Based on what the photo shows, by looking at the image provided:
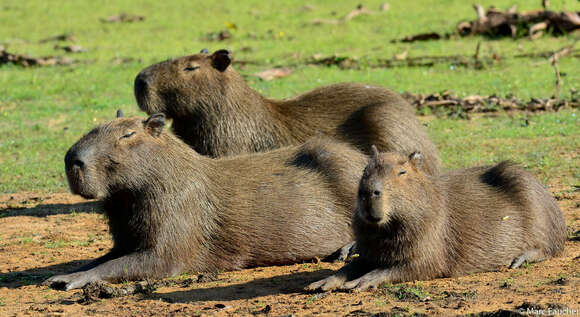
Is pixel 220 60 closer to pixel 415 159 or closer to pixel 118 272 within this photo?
pixel 118 272

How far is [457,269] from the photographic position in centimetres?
469

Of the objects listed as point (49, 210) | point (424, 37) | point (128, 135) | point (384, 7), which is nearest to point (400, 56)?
point (424, 37)

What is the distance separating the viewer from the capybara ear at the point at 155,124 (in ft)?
16.3

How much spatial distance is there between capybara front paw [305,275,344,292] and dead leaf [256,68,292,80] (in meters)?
7.02

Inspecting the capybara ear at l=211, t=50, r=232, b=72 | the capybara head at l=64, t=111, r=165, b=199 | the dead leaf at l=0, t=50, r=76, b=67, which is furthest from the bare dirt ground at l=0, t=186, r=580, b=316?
the dead leaf at l=0, t=50, r=76, b=67

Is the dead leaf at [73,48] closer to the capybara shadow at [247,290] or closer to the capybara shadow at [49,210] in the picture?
the capybara shadow at [49,210]

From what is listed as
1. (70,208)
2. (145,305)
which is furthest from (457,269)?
(70,208)

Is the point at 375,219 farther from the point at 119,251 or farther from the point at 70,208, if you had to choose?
the point at 70,208

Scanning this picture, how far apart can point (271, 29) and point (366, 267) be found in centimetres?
1058

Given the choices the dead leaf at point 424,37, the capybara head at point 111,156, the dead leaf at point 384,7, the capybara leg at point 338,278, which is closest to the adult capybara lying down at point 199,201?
the capybara head at point 111,156

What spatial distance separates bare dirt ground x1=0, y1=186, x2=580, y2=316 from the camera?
4078 mm

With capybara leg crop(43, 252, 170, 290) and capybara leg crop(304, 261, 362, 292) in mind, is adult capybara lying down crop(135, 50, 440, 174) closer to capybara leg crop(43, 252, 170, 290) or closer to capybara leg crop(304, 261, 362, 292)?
capybara leg crop(43, 252, 170, 290)

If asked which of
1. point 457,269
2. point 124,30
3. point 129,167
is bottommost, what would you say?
point 457,269

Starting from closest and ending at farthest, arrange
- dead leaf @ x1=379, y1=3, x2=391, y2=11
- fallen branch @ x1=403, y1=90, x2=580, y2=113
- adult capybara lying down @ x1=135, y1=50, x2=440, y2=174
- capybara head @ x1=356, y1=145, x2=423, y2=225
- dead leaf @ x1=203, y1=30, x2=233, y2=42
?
capybara head @ x1=356, y1=145, x2=423, y2=225 → adult capybara lying down @ x1=135, y1=50, x2=440, y2=174 → fallen branch @ x1=403, y1=90, x2=580, y2=113 → dead leaf @ x1=203, y1=30, x2=233, y2=42 → dead leaf @ x1=379, y1=3, x2=391, y2=11
